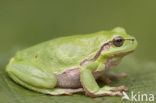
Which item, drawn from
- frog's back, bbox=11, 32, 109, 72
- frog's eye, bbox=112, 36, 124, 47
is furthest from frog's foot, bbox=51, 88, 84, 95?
frog's eye, bbox=112, 36, 124, 47

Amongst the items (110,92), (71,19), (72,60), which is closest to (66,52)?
(72,60)

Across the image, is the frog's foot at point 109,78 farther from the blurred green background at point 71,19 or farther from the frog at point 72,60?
the blurred green background at point 71,19

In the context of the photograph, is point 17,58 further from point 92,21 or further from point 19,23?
point 92,21

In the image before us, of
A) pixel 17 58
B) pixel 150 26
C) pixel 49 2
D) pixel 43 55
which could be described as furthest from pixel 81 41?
pixel 49 2

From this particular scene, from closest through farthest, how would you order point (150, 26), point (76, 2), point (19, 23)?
point (150, 26) < point (19, 23) < point (76, 2)

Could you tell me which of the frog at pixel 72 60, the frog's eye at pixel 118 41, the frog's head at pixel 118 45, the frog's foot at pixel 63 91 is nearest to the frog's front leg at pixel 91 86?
the frog at pixel 72 60

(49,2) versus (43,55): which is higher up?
(49,2)

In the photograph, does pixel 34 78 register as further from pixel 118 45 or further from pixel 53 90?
pixel 118 45
